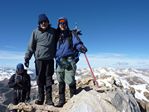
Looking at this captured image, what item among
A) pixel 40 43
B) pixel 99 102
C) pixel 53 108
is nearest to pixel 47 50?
pixel 40 43

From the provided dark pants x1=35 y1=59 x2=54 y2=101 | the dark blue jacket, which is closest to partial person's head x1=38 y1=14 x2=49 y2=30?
the dark blue jacket

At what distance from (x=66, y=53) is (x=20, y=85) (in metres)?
4.57

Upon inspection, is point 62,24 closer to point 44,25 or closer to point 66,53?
point 44,25

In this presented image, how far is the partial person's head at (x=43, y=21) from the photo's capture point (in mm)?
12141

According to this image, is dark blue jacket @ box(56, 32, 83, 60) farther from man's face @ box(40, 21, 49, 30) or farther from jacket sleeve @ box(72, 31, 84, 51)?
man's face @ box(40, 21, 49, 30)

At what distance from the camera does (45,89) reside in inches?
511

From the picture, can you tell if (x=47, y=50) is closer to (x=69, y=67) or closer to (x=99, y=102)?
(x=69, y=67)

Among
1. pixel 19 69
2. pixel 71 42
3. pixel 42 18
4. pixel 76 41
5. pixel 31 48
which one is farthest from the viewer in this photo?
pixel 19 69

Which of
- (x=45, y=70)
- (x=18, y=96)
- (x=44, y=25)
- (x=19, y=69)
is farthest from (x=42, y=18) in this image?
(x=18, y=96)

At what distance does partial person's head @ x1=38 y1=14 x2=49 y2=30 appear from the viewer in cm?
1214

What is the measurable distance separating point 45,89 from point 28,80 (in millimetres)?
3196

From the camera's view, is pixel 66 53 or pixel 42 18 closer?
pixel 42 18

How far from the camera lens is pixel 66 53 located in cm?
1252

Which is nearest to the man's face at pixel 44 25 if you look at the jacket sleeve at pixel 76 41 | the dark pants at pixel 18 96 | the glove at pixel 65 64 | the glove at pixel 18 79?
the jacket sleeve at pixel 76 41
